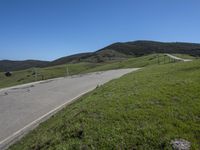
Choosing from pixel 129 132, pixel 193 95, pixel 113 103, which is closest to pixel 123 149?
pixel 129 132

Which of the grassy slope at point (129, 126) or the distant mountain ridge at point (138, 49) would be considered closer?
the grassy slope at point (129, 126)

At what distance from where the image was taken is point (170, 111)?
5.30 m

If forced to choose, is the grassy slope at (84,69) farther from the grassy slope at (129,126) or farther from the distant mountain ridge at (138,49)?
the distant mountain ridge at (138,49)

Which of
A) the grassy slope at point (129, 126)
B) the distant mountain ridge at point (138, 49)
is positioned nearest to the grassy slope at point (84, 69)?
the grassy slope at point (129, 126)

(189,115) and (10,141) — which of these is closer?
(189,115)

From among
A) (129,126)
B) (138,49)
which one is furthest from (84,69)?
(138,49)

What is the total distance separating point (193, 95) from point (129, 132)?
10.1 ft

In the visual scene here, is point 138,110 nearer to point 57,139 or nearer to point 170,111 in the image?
point 170,111

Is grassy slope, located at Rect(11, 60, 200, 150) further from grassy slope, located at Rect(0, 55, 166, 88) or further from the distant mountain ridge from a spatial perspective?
the distant mountain ridge

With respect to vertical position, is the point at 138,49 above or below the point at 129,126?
above

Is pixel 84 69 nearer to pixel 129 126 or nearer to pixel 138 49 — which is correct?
pixel 129 126

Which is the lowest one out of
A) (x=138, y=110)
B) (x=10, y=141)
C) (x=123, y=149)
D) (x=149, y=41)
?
(x=10, y=141)

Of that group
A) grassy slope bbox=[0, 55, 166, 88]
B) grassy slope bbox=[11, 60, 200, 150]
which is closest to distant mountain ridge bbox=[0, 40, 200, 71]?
grassy slope bbox=[0, 55, 166, 88]

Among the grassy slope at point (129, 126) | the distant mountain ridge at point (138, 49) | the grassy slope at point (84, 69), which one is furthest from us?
the distant mountain ridge at point (138, 49)
